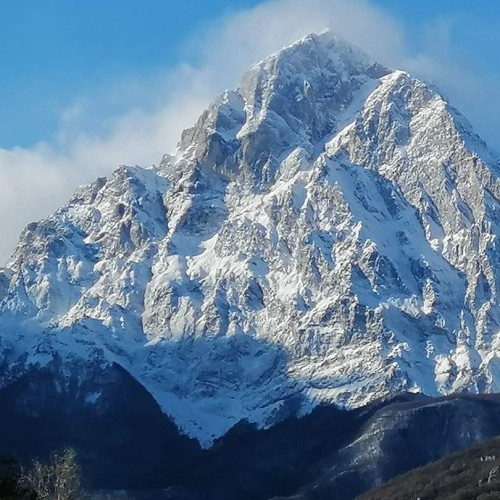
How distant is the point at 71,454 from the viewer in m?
106

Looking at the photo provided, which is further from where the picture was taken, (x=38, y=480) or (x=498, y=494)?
(x=498, y=494)

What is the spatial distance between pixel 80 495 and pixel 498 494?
258 feet

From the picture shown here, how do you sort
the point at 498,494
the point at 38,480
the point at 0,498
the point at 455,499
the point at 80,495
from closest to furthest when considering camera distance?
the point at 0,498 < the point at 38,480 < the point at 80,495 < the point at 498,494 < the point at 455,499

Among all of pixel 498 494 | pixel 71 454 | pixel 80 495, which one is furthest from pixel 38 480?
pixel 498 494

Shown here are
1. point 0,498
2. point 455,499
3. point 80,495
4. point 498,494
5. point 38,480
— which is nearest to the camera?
point 0,498

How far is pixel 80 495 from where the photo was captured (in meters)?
121

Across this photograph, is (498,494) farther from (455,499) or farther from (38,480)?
(38,480)

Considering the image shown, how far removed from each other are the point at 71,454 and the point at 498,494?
90.7m

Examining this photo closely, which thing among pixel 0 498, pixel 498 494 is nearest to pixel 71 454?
pixel 0 498

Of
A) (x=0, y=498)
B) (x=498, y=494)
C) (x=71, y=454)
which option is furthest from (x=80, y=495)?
(x=498, y=494)

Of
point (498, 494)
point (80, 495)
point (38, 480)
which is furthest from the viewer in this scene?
point (498, 494)

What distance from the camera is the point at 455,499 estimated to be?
645 feet

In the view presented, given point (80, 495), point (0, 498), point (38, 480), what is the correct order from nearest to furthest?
point (0, 498)
point (38, 480)
point (80, 495)

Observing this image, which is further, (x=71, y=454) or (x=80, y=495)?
(x=80, y=495)
